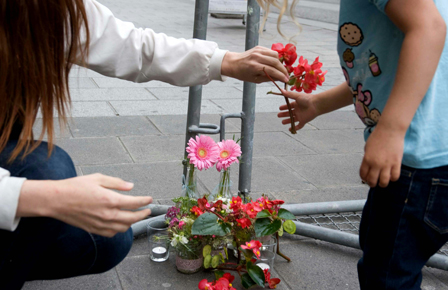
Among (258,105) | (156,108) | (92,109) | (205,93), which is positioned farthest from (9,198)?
(205,93)

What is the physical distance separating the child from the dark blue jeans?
0.81 metres

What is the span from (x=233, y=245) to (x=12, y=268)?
1.03 metres

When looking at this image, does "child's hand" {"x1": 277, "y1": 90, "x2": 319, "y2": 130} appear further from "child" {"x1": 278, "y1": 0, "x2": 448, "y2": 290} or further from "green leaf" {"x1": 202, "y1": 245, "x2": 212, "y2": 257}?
"green leaf" {"x1": 202, "y1": 245, "x2": 212, "y2": 257}

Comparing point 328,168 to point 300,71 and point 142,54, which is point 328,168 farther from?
point 142,54

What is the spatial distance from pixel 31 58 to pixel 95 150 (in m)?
2.31

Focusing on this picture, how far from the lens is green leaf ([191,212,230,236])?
1.88 meters

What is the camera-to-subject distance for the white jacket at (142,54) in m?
1.59

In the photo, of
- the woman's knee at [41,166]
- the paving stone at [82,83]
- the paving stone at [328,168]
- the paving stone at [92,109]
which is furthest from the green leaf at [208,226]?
the paving stone at [82,83]

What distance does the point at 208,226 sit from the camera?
1.91 meters

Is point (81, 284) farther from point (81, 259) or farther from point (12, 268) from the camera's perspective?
point (12, 268)

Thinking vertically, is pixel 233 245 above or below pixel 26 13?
below

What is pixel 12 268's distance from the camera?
1239 mm

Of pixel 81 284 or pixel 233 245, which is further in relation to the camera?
pixel 233 245

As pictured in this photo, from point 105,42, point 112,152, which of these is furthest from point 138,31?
point 112,152
